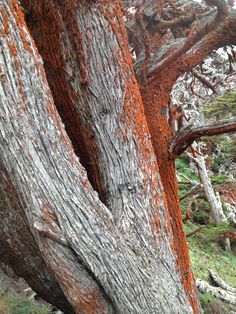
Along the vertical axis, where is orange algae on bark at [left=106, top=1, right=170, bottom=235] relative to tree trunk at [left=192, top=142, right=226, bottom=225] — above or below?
above

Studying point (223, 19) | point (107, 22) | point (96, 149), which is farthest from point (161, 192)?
point (223, 19)

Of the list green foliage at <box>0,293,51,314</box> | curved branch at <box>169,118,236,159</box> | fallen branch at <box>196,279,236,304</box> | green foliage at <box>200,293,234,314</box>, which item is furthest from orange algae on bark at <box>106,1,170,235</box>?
fallen branch at <box>196,279,236,304</box>

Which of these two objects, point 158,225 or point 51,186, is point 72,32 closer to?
point 51,186

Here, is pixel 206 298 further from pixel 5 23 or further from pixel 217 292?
pixel 5 23

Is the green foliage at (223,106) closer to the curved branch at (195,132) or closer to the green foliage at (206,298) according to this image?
the green foliage at (206,298)

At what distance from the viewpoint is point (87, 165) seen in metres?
3.02

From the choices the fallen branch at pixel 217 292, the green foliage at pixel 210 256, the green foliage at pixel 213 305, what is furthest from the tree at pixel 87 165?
the green foliage at pixel 210 256

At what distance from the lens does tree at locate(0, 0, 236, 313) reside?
2285 mm

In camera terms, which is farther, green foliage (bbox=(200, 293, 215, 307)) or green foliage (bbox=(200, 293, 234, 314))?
green foliage (bbox=(200, 293, 215, 307))

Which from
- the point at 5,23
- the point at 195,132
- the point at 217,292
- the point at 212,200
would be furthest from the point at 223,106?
the point at 5,23

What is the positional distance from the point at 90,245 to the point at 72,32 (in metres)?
1.55

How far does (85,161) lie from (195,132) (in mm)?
963

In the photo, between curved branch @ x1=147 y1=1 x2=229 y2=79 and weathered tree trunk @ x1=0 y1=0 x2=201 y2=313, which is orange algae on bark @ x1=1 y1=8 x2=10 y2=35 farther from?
curved branch @ x1=147 y1=1 x2=229 y2=79

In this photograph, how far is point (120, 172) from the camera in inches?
108
